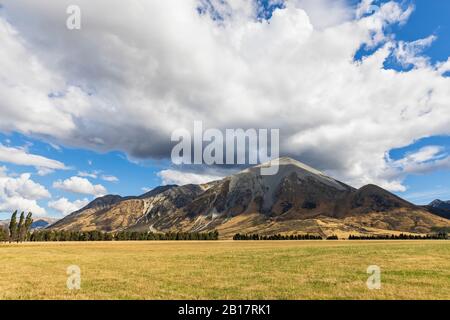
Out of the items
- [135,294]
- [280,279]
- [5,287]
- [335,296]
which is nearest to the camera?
[335,296]

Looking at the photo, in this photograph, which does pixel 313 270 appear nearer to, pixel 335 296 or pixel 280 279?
pixel 280 279

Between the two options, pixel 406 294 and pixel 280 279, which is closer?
pixel 406 294

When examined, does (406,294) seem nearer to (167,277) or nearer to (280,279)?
(280,279)

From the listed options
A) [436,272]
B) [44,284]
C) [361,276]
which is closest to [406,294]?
[361,276]

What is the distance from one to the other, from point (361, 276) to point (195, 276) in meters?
16.9

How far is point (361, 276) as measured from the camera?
1292 inches

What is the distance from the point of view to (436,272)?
114 feet

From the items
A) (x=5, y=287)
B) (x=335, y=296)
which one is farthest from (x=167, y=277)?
(x=335, y=296)

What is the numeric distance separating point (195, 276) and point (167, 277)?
2.96 meters
